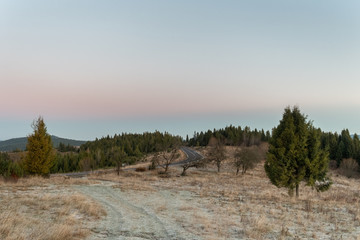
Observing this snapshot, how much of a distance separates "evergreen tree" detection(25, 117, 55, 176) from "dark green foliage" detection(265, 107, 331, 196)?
30683mm

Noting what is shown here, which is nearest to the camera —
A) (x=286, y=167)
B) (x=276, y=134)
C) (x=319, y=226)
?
(x=319, y=226)

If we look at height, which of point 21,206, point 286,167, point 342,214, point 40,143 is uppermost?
point 40,143

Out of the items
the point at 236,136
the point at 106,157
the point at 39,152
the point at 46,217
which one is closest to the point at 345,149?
the point at 236,136

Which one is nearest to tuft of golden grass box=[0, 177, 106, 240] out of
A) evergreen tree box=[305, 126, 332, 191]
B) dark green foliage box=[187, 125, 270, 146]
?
evergreen tree box=[305, 126, 332, 191]

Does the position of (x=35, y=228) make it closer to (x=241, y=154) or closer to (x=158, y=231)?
(x=158, y=231)

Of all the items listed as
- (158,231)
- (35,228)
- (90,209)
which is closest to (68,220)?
(35,228)

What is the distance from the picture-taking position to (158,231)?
9.95 m

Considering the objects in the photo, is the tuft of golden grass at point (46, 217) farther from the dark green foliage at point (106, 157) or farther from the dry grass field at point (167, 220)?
the dark green foliage at point (106, 157)

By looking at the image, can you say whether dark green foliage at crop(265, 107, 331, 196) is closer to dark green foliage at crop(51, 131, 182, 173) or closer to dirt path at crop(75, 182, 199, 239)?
dirt path at crop(75, 182, 199, 239)

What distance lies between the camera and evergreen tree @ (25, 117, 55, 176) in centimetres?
3400

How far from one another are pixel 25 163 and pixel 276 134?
111ft

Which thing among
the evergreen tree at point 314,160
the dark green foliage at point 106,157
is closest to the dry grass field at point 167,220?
the evergreen tree at point 314,160

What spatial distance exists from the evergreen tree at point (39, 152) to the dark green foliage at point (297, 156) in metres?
30.7

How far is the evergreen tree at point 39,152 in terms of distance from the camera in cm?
3400
